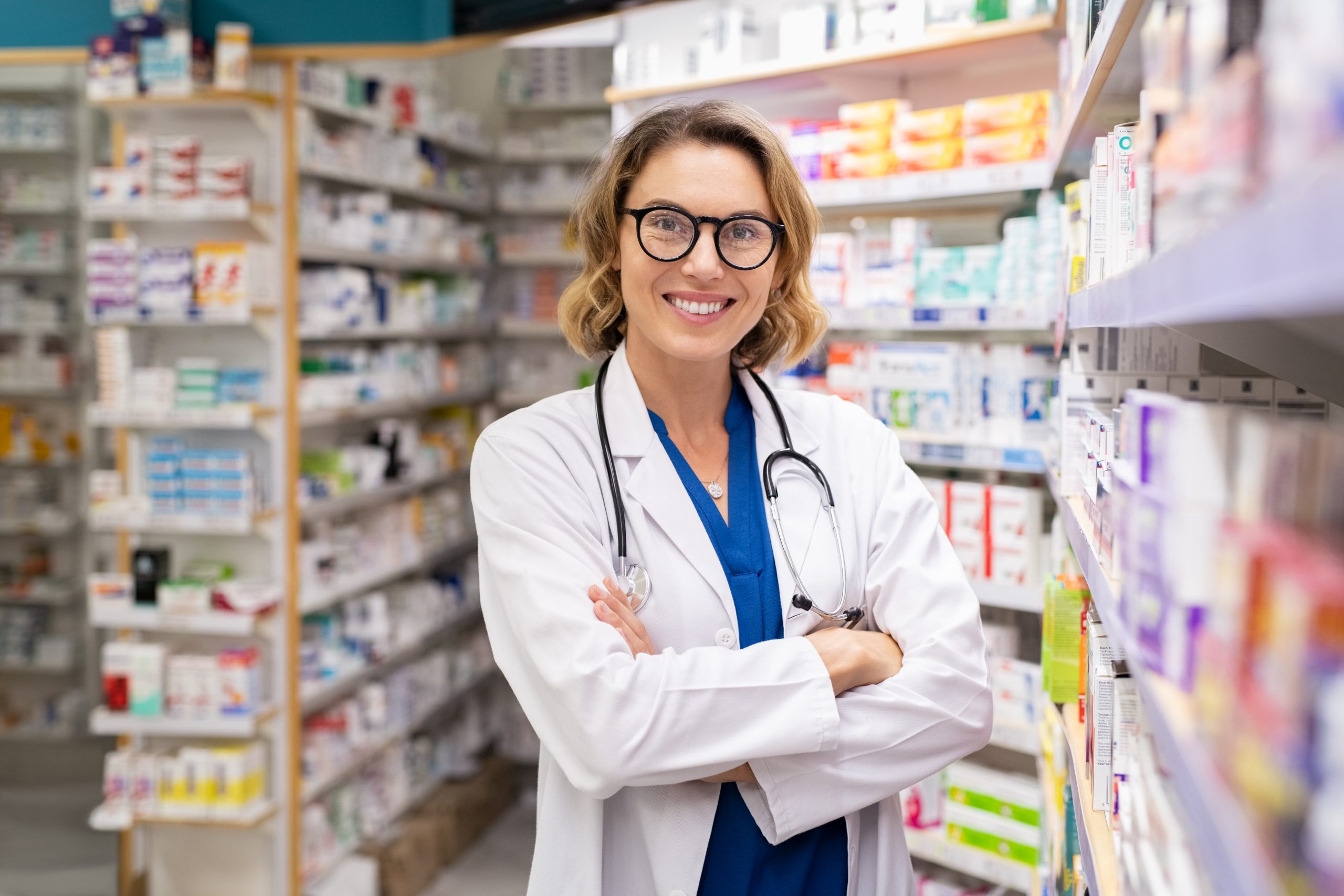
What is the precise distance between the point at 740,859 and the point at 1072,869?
823 millimetres

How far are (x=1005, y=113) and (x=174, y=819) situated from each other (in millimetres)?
3759

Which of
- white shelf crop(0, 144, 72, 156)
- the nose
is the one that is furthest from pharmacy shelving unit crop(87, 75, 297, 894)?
the nose

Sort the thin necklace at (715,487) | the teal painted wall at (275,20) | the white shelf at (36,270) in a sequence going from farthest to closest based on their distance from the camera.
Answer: the white shelf at (36,270)
the teal painted wall at (275,20)
the thin necklace at (715,487)

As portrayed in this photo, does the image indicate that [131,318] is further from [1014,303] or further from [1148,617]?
[1148,617]

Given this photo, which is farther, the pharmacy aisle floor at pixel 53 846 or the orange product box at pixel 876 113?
the pharmacy aisle floor at pixel 53 846

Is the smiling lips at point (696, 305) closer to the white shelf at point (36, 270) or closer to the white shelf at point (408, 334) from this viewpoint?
the white shelf at point (408, 334)

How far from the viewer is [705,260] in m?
1.87

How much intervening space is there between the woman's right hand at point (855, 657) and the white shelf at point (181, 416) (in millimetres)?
2947

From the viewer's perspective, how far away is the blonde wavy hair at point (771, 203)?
1.96 metres

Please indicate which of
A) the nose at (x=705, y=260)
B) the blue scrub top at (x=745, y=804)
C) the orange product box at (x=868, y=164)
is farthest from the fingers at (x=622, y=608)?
the orange product box at (x=868, y=164)

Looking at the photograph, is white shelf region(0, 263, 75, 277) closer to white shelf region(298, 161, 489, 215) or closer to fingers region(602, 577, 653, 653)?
white shelf region(298, 161, 489, 215)

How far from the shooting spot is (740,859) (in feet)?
5.90

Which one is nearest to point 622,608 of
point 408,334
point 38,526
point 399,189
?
point 408,334

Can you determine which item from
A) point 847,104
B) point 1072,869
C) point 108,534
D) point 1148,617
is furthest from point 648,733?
point 108,534
